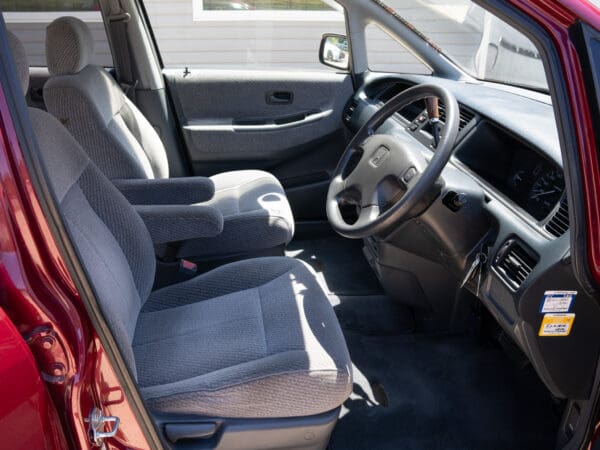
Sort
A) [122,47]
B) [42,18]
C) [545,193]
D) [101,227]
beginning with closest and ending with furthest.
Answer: [101,227] → [545,193] → [122,47] → [42,18]

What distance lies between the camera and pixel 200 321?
5.13ft

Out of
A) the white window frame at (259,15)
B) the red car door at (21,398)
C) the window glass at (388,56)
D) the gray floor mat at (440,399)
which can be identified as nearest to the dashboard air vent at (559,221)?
the gray floor mat at (440,399)

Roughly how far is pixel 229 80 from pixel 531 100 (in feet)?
4.85

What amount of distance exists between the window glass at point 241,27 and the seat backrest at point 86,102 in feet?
9.14

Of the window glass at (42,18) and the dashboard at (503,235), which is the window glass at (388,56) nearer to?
the dashboard at (503,235)

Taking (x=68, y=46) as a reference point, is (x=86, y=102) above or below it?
below

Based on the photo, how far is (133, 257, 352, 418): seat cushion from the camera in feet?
4.29

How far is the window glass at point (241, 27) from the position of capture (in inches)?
200

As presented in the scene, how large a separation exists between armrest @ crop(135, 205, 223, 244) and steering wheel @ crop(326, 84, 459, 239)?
422mm

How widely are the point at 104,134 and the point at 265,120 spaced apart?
97cm

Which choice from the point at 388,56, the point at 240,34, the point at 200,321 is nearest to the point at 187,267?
the point at 200,321

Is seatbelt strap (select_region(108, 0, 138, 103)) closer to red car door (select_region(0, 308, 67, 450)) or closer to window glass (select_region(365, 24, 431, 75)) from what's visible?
window glass (select_region(365, 24, 431, 75))

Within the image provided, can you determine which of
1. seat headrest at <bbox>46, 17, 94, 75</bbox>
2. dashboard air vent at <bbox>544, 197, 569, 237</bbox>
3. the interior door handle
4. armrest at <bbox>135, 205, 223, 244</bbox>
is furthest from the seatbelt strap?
dashboard air vent at <bbox>544, 197, 569, 237</bbox>

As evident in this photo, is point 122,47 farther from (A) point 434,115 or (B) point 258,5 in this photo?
(B) point 258,5
